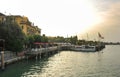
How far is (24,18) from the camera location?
109875 mm

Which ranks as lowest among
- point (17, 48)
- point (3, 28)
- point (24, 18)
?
point (17, 48)

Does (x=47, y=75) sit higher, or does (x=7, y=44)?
(x=7, y=44)

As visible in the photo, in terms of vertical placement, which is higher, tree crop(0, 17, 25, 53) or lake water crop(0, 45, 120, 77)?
tree crop(0, 17, 25, 53)

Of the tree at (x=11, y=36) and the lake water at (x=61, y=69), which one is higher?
the tree at (x=11, y=36)

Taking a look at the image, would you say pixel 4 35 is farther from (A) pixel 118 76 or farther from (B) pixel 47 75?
(A) pixel 118 76

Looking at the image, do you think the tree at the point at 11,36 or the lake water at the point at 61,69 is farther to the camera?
the tree at the point at 11,36

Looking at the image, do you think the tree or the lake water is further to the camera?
the tree

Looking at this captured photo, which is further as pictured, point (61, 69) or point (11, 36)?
point (11, 36)

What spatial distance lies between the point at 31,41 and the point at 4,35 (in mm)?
30231

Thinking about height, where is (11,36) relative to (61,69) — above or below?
above

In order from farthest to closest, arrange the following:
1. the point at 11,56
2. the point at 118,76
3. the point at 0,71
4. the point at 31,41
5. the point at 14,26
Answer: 1. the point at 31,41
2. the point at 14,26
3. the point at 11,56
4. the point at 0,71
5. the point at 118,76

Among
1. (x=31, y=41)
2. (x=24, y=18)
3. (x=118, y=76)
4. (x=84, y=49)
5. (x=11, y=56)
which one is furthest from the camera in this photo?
(x=84, y=49)

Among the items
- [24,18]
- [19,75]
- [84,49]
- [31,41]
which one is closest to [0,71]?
[19,75]

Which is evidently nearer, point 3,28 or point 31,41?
point 3,28
